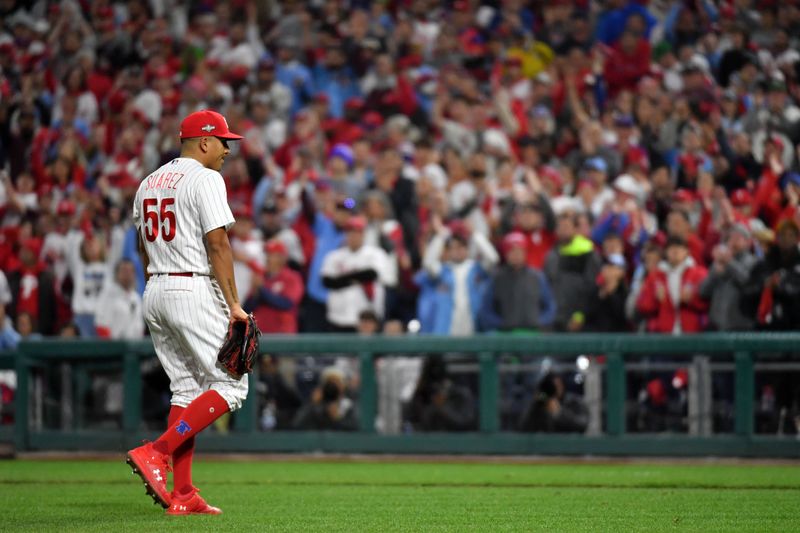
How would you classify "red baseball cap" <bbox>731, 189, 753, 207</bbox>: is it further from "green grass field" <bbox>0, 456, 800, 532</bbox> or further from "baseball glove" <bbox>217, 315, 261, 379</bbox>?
"baseball glove" <bbox>217, 315, 261, 379</bbox>

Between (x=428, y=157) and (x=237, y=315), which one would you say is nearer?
(x=237, y=315)

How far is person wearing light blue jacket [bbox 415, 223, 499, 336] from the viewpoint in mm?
12562

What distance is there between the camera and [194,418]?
20.7 feet

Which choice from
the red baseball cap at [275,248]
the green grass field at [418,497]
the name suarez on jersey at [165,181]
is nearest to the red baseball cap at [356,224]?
the red baseball cap at [275,248]

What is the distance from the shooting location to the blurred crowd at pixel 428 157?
12242 millimetres

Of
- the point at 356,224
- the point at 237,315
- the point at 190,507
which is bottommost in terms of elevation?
the point at 190,507

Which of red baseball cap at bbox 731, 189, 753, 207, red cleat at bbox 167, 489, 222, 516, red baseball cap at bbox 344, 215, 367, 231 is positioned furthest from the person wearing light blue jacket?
red cleat at bbox 167, 489, 222, 516

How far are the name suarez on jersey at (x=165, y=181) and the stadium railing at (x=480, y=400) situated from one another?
197 inches

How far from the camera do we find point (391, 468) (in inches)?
401

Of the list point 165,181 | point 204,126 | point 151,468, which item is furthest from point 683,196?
point 151,468

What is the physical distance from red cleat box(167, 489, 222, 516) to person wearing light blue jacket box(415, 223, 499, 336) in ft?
20.4

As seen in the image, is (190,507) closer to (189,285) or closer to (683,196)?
(189,285)

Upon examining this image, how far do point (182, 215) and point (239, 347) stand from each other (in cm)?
71

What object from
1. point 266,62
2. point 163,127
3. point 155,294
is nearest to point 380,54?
point 266,62
